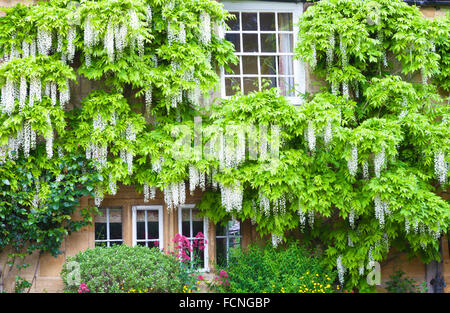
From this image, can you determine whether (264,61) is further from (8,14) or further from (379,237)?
(8,14)

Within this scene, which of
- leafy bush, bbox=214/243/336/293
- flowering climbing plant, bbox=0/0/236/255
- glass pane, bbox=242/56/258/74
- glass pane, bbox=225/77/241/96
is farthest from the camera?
glass pane, bbox=242/56/258/74

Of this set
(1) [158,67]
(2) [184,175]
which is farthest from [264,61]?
(2) [184,175]

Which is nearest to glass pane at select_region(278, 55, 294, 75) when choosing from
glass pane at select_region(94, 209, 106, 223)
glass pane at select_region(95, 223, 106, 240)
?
glass pane at select_region(94, 209, 106, 223)

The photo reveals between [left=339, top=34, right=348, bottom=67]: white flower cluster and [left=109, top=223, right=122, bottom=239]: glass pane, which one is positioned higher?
[left=339, top=34, right=348, bottom=67]: white flower cluster

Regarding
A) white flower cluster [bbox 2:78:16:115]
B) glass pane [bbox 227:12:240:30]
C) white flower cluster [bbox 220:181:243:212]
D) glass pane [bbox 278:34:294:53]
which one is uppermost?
glass pane [bbox 227:12:240:30]

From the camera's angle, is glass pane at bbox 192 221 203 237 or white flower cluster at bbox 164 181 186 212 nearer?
white flower cluster at bbox 164 181 186 212

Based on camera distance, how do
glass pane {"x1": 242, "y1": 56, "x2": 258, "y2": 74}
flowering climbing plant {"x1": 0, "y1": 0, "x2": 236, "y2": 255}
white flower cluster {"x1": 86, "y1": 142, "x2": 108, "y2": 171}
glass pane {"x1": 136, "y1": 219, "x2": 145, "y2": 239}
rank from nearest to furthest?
flowering climbing plant {"x1": 0, "y1": 0, "x2": 236, "y2": 255} < white flower cluster {"x1": 86, "y1": 142, "x2": 108, "y2": 171} < glass pane {"x1": 136, "y1": 219, "x2": 145, "y2": 239} < glass pane {"x1": 242, "y1": 56, "x2": 258, "y2": 74}

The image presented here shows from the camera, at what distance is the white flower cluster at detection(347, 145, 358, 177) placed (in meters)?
7.52

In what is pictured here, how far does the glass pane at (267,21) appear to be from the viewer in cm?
870

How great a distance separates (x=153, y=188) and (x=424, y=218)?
3620 millimetres

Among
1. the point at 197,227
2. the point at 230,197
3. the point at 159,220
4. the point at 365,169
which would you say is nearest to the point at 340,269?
the point at 365,169

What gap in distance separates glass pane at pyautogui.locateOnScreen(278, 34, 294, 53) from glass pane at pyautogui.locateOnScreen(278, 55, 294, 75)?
0.11 meters

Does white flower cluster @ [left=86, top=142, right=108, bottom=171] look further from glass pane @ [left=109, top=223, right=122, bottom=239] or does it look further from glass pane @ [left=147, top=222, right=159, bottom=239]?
glass pane @ [left=147, top=222, right=159, bottom=239]

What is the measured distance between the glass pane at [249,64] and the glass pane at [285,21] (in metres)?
0.66
